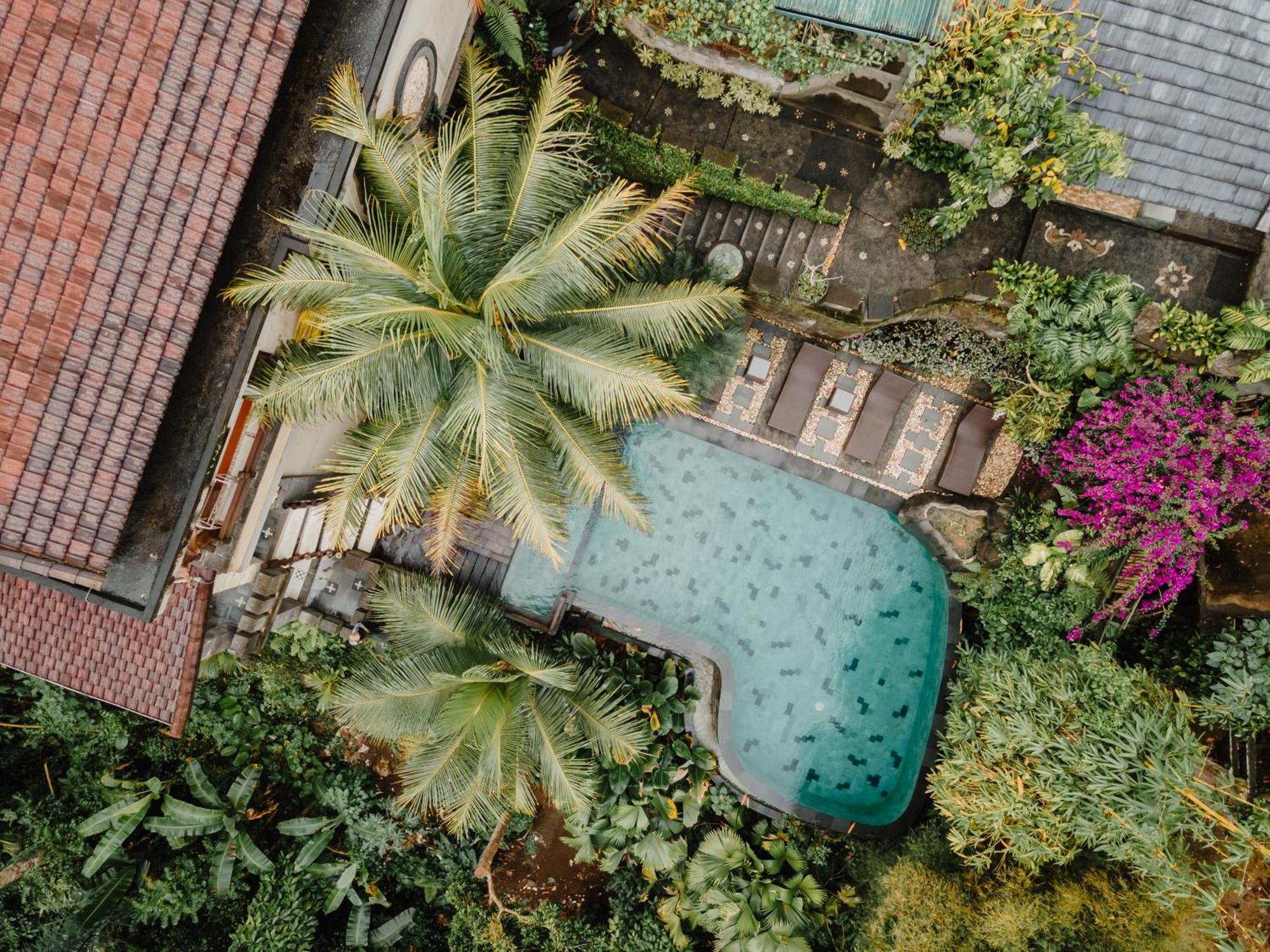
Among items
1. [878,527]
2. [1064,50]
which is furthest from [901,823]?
[1064,50]

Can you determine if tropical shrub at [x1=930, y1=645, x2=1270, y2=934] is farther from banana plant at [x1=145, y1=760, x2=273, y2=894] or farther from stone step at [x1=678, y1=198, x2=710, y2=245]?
banana plant at [x1=145, y1=760, x2=273, y2=894]

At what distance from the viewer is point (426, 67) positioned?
9445 mm

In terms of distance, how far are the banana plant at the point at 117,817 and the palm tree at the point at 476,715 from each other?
464 centimetres

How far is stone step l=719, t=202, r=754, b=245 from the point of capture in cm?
1109

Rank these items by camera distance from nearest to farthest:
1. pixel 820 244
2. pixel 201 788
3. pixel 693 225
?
pixel 820 244, pixel 693 225, pixel 201 788

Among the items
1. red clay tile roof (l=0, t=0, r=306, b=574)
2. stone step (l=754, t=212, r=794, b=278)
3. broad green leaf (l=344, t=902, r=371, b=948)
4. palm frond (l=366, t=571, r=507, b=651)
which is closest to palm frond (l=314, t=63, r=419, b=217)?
red clay tile roof (l=0, t=0, r=306, b=574)

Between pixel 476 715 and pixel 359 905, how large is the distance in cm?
600

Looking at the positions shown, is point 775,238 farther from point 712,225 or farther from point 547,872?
point 547,872

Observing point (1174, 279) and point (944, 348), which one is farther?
point (944, 348)

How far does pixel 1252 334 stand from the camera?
9148 millimetres

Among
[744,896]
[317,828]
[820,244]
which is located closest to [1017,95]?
[820,244]

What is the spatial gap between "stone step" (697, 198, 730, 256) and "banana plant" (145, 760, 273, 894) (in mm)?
11859

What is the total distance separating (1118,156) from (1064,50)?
1.39 metres

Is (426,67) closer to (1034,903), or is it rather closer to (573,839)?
(573,839)
